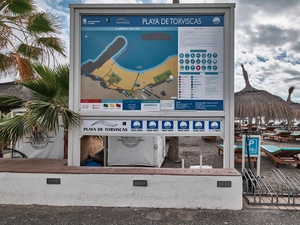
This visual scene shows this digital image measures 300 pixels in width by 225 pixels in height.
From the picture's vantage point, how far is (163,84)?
3.53m

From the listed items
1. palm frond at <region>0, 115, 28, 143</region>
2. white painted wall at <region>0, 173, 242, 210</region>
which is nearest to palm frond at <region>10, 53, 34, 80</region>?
palm frond at <region>0, 115, 28, 143</region>

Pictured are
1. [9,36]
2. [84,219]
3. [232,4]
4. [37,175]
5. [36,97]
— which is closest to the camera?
[84,219]

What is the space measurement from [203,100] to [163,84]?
2.72 ft

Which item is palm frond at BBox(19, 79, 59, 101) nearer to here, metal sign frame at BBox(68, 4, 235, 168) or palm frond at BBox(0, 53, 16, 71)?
metal sign frame at BBox(68, 4, 235, 168)

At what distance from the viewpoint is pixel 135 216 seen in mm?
2770

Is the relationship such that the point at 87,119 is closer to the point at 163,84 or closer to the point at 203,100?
the point at 163,84

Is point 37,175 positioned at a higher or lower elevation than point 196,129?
lower

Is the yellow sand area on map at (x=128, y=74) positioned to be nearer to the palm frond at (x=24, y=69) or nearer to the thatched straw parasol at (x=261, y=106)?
the palm frond at (x=24, y=69)

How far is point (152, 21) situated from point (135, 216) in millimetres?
3455

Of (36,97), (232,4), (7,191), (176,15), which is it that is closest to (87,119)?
(36,97)

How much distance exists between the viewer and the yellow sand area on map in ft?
11.6

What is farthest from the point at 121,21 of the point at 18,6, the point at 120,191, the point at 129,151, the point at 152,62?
the point at 18,6

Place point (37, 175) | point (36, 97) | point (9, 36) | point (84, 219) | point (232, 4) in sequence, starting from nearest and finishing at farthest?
1. point (84, 219)
2. point (37, 175)
3. point (232, 4)
4. point (36, 97)
5. point (9, 36)

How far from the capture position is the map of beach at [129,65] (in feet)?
11.6
